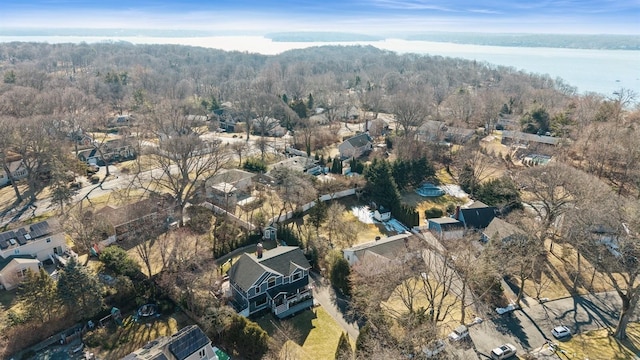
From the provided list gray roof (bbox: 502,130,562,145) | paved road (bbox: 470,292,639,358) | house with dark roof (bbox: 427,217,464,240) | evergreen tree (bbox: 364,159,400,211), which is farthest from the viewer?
gray roof (bbox: 502,130,562,145)

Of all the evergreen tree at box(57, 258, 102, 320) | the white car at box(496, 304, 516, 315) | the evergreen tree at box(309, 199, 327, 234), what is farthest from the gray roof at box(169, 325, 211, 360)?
the white car at box(496, 304, 516, 315)

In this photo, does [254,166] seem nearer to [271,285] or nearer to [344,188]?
[344,188]

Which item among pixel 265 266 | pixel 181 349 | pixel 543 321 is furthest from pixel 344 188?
pixel 181 349

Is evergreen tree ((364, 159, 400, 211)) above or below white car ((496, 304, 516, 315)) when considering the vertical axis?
above

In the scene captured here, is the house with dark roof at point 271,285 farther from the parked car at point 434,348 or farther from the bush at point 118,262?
the parked car at point 434,348

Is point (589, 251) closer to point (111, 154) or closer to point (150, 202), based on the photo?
point (150, 202)

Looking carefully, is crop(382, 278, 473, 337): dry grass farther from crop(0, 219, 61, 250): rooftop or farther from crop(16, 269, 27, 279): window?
crop(0, 219, 61, 250): rooftop
